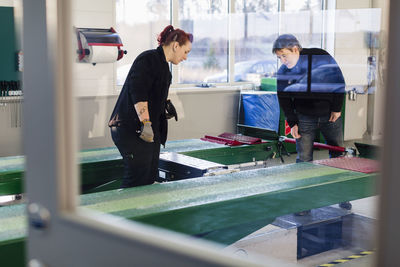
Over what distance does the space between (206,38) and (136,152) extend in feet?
15.3

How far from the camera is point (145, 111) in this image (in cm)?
383

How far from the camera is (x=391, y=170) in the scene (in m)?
0.60

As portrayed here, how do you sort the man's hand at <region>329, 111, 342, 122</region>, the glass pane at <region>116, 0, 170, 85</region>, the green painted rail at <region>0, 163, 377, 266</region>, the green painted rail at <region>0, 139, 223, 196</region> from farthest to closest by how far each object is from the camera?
the glass pane at <region>116, 0, 170, 85</region> < the man's hand at <region>329, 111, 342, 122</region> < the green painted rail at <region>0, 139, 223, 196</region> < the green painted rail at <region>0, 163, 377, 266</region>

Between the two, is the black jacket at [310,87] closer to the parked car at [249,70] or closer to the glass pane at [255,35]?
the parked car at [249,70]

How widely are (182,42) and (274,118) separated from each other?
3837 millimetres

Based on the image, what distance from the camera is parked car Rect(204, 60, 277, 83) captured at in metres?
8.31

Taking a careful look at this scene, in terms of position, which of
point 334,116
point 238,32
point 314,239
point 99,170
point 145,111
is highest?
point 238,32

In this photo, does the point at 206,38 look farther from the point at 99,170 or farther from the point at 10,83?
the point at 99,170

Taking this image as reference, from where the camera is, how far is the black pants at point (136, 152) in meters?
3.91

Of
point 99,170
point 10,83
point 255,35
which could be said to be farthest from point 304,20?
point 99,170

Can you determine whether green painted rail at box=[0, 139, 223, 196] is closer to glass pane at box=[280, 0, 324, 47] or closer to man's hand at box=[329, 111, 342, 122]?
man's hand at box=[329, 111, 342, 122]

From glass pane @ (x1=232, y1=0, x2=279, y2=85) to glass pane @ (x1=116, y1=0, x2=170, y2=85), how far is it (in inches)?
59.9

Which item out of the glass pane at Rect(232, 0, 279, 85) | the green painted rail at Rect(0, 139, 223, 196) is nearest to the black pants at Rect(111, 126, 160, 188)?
the green painted rail at Rect(0, 139, 223, 196)

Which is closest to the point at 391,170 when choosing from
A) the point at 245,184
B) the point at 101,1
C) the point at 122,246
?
the point at 122,246
